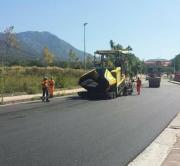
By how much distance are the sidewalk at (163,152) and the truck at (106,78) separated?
17638 millimetres

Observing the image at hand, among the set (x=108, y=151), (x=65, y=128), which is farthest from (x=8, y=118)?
(x=108, y=151)

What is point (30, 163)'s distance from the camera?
10078mm

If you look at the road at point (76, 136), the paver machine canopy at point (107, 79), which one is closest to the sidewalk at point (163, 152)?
the road at point (76, 136)

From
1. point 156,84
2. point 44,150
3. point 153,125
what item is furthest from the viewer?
point 156,84

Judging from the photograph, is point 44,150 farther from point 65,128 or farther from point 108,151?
point 65,128

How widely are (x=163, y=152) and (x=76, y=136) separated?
3.08 metres

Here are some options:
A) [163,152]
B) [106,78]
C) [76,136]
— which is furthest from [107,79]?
[163,152]

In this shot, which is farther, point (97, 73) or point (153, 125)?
point (97, 73)

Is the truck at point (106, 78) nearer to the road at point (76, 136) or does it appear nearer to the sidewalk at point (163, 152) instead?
the road at point (76, 136)

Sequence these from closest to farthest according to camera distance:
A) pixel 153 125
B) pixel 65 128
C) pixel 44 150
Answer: pixel 44 150 → pixel 65 128 → pixel 153 125

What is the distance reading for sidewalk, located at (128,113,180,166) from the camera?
1052 centimetres

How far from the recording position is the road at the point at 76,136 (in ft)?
35.2

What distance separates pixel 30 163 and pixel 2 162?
55cm

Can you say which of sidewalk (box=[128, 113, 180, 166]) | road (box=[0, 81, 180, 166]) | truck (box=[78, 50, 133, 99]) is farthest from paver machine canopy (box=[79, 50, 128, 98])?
sidewalk (box=[128, 113, 180, 166])
